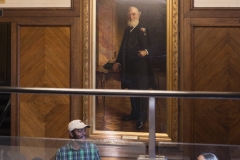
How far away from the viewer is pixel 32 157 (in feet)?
11.2

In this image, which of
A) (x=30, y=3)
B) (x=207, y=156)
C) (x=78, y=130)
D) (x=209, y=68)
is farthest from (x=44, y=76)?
(x=207, y=156)

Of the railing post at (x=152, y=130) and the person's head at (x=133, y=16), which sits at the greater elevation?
the person's head at (x=133, y=16)

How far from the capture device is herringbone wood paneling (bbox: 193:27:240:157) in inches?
296

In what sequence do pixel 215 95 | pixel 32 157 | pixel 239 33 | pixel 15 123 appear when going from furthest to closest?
pixel 15 123 < pixel 239 33 < pixel 32 157 < pixel 215 95

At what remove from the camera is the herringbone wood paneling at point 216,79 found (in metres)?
7.51

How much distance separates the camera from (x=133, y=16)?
7695mm

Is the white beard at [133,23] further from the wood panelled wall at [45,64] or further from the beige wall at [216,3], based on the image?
the beige wall at [216,3]

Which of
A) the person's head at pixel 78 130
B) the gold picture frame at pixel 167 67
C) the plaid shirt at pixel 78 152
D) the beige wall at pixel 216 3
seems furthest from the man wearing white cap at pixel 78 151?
the beige wall at pixel 216 3

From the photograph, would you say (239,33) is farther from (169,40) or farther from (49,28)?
(49,28)

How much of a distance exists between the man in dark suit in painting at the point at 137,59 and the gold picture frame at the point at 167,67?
26cm

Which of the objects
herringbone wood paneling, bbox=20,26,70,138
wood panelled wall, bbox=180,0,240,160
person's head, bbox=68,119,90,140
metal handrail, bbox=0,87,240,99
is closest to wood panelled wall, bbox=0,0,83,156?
herringbone wood paneling, bbox=20,26,70,138

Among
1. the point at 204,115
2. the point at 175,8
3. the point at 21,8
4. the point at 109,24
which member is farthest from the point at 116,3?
the point at 204,115

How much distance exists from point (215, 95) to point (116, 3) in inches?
191

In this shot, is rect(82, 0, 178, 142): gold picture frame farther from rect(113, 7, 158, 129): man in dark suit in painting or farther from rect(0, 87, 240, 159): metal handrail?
rect(0, 87, 240, 159): metal handrail
